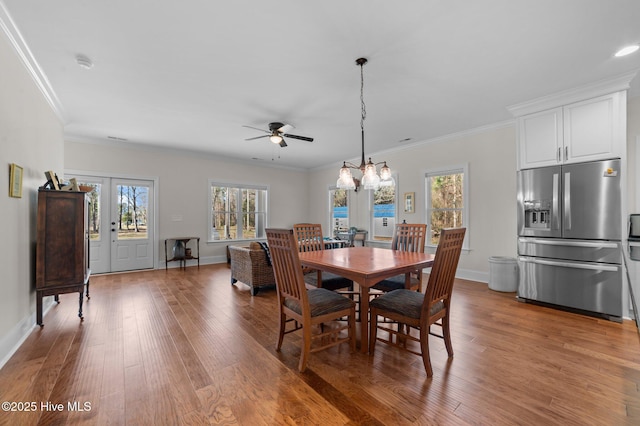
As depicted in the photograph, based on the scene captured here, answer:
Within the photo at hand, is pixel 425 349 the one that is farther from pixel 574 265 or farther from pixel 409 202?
pixel 409 202

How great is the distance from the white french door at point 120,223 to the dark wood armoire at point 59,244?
9.11 feet

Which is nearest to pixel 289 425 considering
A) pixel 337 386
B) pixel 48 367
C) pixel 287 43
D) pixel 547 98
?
pixel 337 386

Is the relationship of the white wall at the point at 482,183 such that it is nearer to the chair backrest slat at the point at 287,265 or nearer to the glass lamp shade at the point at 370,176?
the glass lamp shade at the point at 370,176

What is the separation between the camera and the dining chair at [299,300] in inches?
82.1

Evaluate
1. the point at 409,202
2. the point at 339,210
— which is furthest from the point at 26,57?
the point at 339,210

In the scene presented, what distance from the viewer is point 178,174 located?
6.50 metres

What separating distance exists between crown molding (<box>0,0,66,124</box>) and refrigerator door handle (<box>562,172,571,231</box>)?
5717 millimetres

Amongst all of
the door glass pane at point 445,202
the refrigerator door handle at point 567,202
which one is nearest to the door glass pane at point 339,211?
the door glass pane at point 445,202

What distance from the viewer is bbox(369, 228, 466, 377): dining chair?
2.02 m

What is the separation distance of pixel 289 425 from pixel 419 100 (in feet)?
12.4

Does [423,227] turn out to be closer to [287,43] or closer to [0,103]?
[287,43]

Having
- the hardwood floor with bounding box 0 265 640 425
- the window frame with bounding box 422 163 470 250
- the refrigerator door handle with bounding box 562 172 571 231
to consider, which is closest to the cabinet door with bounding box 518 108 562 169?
the refrigerator door handle with bounding box 562 172 571 231

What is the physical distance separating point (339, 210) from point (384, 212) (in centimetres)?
164

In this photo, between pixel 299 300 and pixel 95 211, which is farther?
pixel 95 211
